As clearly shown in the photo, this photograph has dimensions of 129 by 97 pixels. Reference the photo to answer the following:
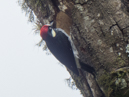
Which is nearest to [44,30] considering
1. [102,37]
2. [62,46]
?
[62,46]

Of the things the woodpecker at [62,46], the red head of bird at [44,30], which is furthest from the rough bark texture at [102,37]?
the red head of bird at [44,30]

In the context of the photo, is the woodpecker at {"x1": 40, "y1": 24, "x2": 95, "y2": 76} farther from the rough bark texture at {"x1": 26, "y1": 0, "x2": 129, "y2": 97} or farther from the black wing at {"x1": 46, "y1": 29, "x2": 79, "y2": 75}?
the rough bark texture at {"x1": 26, "y1": 0, "x2": 129, "y2": 97}

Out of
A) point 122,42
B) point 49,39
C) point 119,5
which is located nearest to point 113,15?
point 119,5

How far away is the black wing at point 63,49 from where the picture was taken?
8.50 feet

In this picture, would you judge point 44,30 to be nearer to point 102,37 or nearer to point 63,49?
point 63,49

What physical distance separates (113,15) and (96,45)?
41 centimetres

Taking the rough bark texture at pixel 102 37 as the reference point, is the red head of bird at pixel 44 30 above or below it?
above

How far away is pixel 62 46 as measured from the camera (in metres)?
2.73

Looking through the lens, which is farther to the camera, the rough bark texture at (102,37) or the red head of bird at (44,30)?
the red head of bird at (44,30)

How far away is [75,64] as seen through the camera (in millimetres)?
2492

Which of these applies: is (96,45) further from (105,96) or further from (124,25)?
(105,96)

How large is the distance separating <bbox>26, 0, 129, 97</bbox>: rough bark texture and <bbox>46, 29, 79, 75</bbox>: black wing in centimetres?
26

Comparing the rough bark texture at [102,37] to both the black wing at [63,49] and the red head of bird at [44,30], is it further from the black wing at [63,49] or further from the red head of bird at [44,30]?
the red head of bird at [44,30]

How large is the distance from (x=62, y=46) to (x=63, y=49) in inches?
2.3
